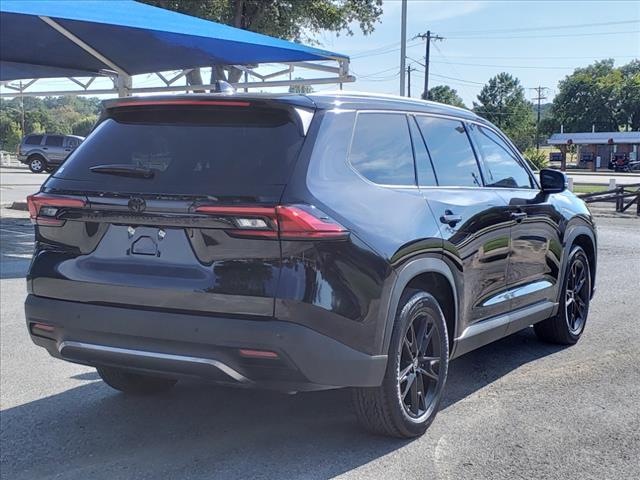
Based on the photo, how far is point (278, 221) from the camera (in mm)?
3230

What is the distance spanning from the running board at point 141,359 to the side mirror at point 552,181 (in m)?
3.37

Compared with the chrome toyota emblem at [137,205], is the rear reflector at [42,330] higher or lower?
lower

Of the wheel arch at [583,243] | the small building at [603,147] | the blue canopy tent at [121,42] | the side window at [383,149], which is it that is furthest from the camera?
the small building at [603,147]

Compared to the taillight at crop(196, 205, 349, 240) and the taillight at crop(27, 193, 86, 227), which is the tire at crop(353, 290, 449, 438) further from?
the taillight at crop(27, 193, 86, 227)

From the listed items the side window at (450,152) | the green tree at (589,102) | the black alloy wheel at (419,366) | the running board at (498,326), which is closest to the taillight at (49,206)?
the black alloy wheel at (419,366)

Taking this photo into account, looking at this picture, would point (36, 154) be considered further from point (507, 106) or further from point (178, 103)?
point (507, 106)

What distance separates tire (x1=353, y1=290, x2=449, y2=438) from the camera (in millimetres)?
3719

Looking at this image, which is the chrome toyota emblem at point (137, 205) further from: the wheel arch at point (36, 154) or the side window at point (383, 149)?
the wheel arch at point (36, 154)

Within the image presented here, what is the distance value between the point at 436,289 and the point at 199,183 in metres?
1.62

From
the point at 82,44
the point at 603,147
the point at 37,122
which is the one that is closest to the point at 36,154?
the point at 82,44

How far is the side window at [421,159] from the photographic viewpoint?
14.0ft

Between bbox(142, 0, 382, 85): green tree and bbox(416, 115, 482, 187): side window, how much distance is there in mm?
14080

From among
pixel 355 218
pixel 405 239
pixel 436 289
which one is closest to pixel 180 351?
pixel 355 218

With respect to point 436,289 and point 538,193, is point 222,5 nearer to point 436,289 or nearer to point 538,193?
point 538,193
